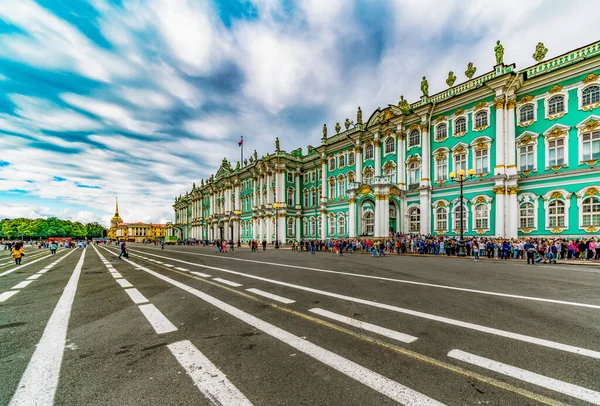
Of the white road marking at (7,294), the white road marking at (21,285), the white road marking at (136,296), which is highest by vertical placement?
the white road marking at (136,296)

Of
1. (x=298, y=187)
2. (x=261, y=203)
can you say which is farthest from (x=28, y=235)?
(x=298, y=187)

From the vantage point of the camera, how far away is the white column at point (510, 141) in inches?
918

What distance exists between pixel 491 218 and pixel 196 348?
27875mm

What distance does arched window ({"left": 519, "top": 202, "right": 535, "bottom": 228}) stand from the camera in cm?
2244

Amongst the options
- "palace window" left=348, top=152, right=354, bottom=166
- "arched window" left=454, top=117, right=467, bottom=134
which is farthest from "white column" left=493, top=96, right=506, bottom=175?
"palace window" left=348, top=152, right=354, bottom=166

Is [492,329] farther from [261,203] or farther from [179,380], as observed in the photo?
[261,203]

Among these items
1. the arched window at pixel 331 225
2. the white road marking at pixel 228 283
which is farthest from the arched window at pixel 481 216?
the white road marking at pixel 228 283

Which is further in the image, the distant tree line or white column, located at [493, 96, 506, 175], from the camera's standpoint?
the distant tree line

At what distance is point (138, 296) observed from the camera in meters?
8.18

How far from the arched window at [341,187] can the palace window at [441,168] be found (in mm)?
13840

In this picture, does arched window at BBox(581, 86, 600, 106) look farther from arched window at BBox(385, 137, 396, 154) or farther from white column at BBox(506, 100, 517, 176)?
arched window at BBox(385, 137, 396, 154)

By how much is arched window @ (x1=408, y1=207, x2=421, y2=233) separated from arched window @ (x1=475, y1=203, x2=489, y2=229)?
5.77 meters

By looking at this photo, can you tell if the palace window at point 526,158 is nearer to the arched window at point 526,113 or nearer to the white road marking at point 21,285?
the arched window at point 526,113

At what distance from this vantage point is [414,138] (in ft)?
102
